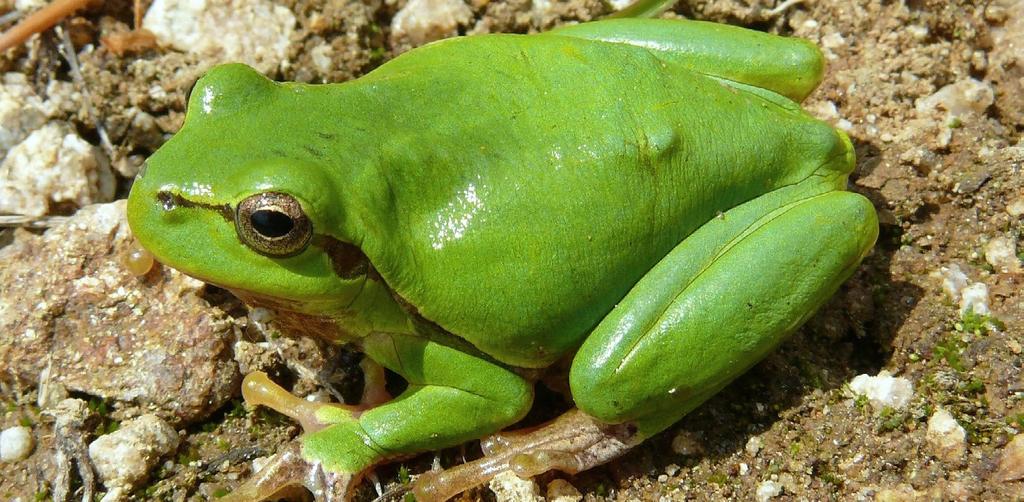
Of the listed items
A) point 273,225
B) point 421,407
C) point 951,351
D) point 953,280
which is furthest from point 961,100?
point 273,225

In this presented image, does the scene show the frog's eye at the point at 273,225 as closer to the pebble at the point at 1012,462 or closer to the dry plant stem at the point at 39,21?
the dry plant stem at the point at 39,21

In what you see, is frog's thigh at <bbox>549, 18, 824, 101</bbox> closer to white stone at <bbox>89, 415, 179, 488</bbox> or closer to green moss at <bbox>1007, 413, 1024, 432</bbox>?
green moss at <bbox>1007, 413, 1024, 432</bbox>

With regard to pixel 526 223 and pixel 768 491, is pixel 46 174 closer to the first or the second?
pixel 526 223

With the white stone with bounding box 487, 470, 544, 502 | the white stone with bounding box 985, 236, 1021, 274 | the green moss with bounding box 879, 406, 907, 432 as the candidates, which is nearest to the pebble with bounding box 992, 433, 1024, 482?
the green moss with bounding box 879, 406, 907, 432

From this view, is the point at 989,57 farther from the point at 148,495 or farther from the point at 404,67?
the point at 148,495

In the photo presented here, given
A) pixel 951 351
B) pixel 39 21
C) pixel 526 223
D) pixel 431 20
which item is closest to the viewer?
pixel 526 223
